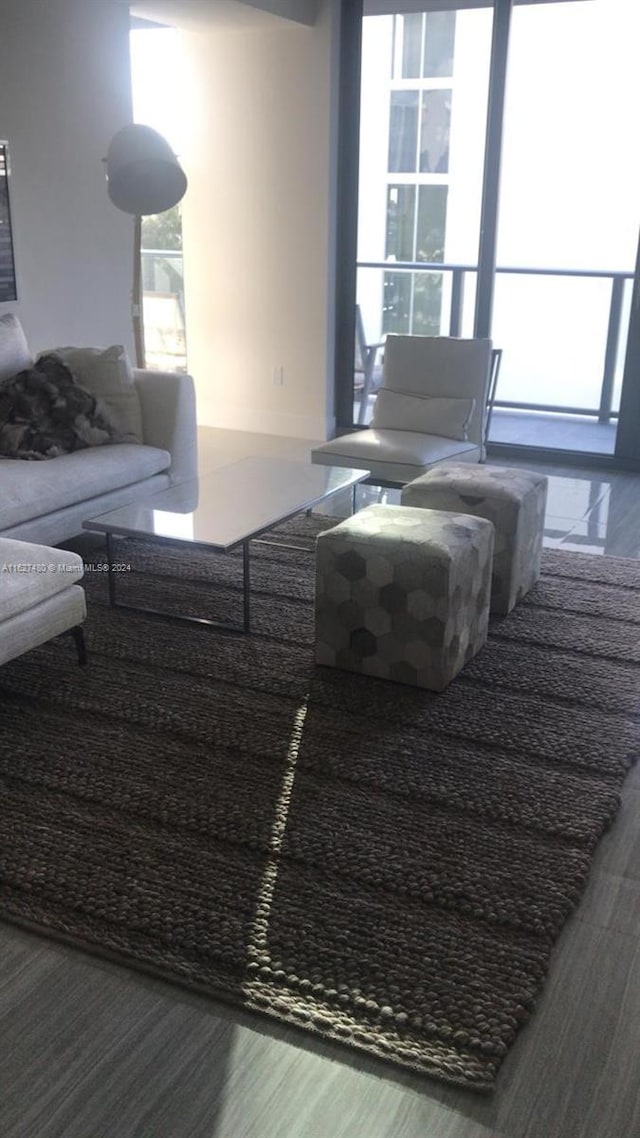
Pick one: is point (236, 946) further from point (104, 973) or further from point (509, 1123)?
point (509, 1123)

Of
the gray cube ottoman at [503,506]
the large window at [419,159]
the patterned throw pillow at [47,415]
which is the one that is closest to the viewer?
the gray cube ottoman at [503,506]

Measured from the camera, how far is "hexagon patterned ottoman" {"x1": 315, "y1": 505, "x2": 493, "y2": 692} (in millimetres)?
2939

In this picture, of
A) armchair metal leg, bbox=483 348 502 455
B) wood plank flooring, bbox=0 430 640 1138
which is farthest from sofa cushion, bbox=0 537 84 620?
armchair metal leg, bbox=483 348 502 455

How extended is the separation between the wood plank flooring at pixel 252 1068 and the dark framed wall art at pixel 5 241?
3.37m

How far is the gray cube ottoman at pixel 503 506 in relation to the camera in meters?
3.55

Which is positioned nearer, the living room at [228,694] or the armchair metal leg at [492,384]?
the living room at [228,694]

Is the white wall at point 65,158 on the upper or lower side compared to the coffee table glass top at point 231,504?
upper

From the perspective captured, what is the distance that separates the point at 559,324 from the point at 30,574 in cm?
401

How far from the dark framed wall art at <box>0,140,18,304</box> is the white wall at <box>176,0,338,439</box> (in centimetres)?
195

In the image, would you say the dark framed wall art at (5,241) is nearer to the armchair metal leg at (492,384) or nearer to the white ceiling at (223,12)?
the white ceiling at (223,12)

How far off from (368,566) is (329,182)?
12.3 feet

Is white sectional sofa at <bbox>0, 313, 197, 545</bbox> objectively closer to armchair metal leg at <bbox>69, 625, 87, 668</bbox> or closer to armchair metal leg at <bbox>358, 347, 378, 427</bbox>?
armchair metal leg at <bbox>69, 625, 87, 668</bbox>

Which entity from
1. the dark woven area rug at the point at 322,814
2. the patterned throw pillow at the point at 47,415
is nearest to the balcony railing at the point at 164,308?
the patterned throw pillow at the point at 47,415

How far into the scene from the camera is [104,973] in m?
1.93
